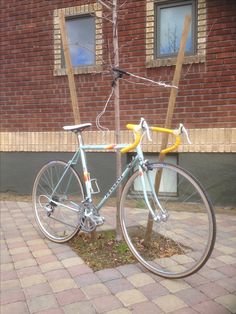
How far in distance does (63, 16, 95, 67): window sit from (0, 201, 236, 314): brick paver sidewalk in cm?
377

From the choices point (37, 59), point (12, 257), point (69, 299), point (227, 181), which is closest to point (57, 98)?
point (37, 59)

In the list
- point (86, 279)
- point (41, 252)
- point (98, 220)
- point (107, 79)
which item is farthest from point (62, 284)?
point (107, 79)

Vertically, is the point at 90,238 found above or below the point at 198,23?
below

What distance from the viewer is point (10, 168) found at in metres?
7.65

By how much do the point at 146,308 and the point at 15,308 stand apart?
2.98 ft

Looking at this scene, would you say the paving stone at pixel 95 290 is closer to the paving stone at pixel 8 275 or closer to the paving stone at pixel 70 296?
the paving stone at pixel 70 296

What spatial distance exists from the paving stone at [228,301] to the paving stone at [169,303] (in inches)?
9.9

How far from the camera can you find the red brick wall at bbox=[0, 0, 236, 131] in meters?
6.02

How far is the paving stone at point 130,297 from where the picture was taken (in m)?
3.00

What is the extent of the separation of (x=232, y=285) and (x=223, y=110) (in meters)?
3.30

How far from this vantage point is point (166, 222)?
3.70m

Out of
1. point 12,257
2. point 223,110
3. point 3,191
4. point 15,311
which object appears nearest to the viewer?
point 15,311

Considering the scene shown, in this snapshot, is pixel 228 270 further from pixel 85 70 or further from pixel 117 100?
pixel 85 70

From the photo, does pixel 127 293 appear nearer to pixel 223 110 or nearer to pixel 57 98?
pixel 223 110
